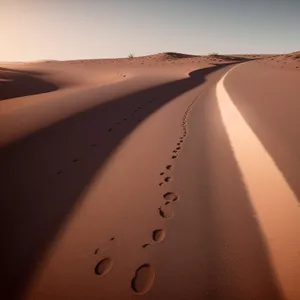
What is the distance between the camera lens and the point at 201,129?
5.34 meters

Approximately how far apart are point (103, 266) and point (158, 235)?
0.57m

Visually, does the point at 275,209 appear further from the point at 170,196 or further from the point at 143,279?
the point at 143,279

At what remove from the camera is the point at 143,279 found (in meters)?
1.86

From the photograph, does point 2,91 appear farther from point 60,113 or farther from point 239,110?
point 239,110

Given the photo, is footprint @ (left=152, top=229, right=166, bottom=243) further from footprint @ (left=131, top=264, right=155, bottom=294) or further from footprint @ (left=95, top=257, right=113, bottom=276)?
footprint @ (left=95, top=257, right=113, bottom=276)

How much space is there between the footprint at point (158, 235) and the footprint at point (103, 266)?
455 millimetres

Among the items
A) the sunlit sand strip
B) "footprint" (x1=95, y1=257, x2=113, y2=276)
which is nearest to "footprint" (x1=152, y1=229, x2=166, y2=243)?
"footprint" (x1=95, y1=257, x2=113, y2=276)

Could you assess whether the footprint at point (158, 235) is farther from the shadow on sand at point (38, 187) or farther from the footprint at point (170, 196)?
the shadow on sand at point (38, 187)

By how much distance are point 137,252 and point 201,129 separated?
374cm

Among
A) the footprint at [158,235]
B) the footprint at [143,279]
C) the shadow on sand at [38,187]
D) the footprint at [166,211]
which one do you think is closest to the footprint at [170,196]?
the footprint at [166,211]

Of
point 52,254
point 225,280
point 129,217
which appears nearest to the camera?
point 225,280

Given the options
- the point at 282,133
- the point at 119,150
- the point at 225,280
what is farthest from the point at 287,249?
the point at 119,150

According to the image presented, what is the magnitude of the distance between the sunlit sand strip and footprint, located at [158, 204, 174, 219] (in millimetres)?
882

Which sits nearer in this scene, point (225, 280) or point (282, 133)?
point (225, 280)
